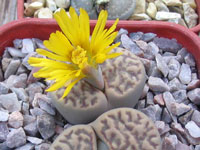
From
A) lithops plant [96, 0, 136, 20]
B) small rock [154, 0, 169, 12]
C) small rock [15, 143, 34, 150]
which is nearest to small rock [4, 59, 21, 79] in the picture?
small rock [15, 143, 34, 150]

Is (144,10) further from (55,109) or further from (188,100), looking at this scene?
(55,109)

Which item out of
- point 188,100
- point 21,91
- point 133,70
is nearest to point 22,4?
point 21,91

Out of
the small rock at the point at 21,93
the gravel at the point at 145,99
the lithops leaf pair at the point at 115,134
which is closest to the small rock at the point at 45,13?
the gravel at the point at 145,99

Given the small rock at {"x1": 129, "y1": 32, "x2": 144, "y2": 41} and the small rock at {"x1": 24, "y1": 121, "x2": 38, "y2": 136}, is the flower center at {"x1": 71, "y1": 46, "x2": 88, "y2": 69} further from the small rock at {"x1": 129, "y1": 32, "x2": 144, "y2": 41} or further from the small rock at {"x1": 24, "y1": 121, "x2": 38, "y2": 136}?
the small rock at {"x1": 129, "y1": 32, "x2": 144, "y2": 41}

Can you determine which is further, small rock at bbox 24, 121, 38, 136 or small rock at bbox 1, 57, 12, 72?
small rock at bbox 1, 57, 12, 72

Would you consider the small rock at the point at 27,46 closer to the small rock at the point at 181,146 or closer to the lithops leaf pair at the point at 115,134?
the lithops leaf pair at the point at 115,134

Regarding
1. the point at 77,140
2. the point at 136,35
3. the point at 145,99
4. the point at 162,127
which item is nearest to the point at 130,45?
the point at 136,35
